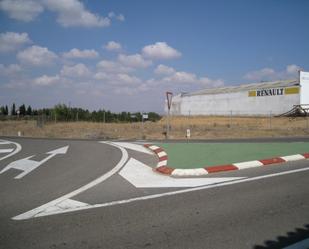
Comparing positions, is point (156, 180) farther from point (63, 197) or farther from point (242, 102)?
point (242, 102)

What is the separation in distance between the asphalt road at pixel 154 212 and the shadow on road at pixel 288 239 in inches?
0.5

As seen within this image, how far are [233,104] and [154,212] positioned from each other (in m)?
56.8

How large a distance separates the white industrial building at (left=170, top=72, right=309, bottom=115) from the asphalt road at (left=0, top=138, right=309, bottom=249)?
143 feet

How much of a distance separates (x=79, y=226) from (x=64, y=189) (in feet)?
7.89

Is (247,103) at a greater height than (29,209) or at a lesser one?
greater

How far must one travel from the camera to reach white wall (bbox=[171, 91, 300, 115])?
49.6 m

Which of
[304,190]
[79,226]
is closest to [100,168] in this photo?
[79,226]

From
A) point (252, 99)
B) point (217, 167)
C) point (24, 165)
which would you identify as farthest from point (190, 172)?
point (252, 99)

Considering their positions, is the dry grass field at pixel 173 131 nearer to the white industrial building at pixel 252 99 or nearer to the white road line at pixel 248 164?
the white industrial building at pixel 252 99

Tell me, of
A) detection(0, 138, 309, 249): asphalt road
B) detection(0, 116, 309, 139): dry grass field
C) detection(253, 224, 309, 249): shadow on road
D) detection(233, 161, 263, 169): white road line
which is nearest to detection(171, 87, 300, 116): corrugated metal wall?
detection(0, 116, 309, 139): dry grass field

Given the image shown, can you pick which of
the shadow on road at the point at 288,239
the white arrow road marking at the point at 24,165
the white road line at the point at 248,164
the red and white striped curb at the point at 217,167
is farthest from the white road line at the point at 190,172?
the white arrow road marking at the point at 24,165

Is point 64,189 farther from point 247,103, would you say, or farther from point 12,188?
point 247,103

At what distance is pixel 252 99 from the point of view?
5550 cm

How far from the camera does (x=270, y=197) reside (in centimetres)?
581
